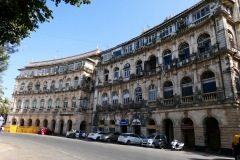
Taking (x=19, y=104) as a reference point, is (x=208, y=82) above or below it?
above

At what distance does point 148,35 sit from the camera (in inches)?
1142

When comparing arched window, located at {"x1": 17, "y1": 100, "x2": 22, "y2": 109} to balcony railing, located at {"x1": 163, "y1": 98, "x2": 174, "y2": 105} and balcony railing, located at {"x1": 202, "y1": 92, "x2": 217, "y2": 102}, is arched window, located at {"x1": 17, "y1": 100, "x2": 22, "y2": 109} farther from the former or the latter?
balcony railing, located at {"x1": 202, "y1": 92, "x2": 217, "y2": 102}

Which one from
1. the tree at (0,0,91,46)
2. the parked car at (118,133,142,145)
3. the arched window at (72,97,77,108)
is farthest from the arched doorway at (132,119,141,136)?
the tree at (0,0,91,46)

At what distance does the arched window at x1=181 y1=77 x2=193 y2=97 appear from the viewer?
22.0 meters

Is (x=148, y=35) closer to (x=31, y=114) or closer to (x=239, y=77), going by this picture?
(x=239, y=77)

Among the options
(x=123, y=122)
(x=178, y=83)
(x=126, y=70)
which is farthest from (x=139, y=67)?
(x=123, y=122)

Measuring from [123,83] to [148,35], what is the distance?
8.64 m

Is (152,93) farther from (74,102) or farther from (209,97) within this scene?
(74,102)

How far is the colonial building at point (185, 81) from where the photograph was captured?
1883 cm

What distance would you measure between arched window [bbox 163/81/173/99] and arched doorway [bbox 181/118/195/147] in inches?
148

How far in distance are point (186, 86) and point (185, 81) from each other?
76 cm

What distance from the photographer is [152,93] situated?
2628 centimetres

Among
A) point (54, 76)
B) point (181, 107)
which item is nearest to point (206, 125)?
point (181, 107)

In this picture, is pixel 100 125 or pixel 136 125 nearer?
pixel 136 125
